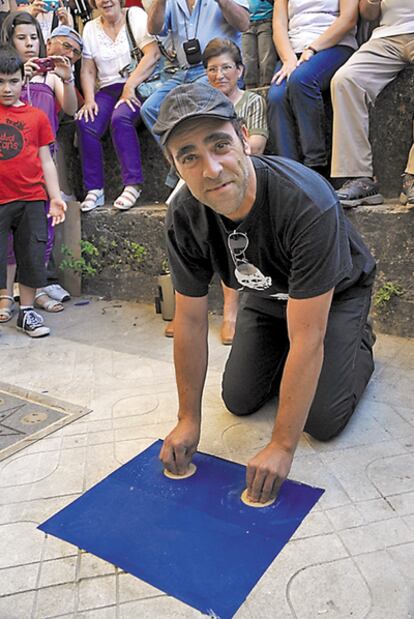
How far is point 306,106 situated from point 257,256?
1.61 metres

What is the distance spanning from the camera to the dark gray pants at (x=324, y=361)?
1789 millimetres

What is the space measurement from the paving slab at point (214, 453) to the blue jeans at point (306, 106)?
1104mm

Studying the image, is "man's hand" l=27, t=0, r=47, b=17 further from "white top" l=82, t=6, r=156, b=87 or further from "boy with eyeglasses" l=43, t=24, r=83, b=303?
"white top" l=82, t=6, r=156, b=87

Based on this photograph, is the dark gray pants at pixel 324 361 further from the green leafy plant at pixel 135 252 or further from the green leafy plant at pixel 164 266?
the green leafy plant at pixel 135 252

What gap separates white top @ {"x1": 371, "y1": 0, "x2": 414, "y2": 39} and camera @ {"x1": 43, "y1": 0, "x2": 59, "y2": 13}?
90.1 inches

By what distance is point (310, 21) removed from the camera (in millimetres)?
2979

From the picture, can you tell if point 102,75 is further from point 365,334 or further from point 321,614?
point 321,614

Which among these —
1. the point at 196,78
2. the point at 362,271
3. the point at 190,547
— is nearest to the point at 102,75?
the point at 196,78

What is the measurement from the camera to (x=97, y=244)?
12.1 ft

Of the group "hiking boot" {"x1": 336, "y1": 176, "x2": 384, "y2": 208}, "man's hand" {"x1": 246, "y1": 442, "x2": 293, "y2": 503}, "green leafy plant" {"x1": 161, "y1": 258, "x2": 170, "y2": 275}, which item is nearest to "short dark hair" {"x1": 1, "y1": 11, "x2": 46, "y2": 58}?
"green leafy plant" {"x1": 161, "y1": 258, "x2": 170, "y2": 275}

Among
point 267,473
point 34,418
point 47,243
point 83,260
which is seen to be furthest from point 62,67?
point 267,473

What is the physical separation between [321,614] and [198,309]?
86 centimetres

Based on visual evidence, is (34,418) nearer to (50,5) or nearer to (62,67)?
(62,67)

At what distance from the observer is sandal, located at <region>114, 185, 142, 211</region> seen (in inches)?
139
